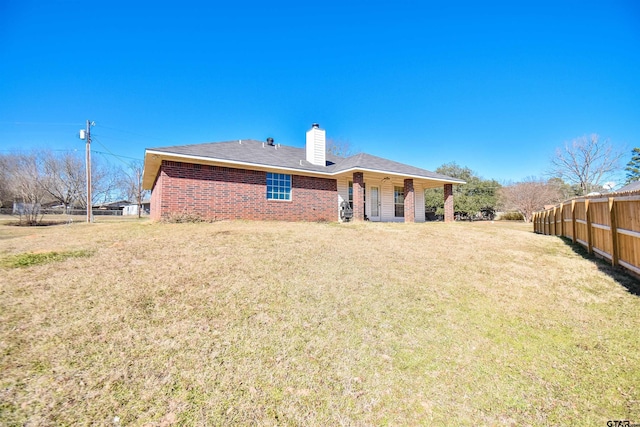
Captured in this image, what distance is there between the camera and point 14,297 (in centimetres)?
392

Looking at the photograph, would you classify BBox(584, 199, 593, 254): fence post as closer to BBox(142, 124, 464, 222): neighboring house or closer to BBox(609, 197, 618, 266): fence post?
BBox(609, 197, 618, 266): fence post

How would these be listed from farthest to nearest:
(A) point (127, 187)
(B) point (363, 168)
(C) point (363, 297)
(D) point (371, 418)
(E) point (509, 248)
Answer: (A) point (127, 187)
(B) point (363, 168)
(E) point (509, 248)
(C) point (363, 297)
(D) point (371, 418)

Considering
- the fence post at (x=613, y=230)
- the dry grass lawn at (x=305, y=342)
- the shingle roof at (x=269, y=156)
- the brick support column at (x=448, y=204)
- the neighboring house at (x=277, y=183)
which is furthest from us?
the brick support column at (x=448, y=204)

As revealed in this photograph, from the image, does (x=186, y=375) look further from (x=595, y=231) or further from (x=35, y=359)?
(x=595, y=231)

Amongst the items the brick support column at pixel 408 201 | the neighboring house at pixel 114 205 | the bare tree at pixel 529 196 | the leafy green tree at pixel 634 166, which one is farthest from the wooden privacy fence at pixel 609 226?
the neighboring house at pixel 114 205

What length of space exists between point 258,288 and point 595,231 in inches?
325

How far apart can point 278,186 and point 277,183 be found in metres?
0.15

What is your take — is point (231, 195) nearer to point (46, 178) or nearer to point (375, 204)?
point (375, 204)

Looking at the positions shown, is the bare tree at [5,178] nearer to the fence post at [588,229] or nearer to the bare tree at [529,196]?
the fence post at [588,229]

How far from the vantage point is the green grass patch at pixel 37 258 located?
5.33 metres

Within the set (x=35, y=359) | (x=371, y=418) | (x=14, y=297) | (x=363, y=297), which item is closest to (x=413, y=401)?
(x=371, y=418)

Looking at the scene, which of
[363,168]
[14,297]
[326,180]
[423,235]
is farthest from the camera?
[326,180]

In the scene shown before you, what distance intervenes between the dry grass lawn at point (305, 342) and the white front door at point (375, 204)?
34.2 ft

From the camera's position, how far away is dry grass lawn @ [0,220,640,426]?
2.39 meters
